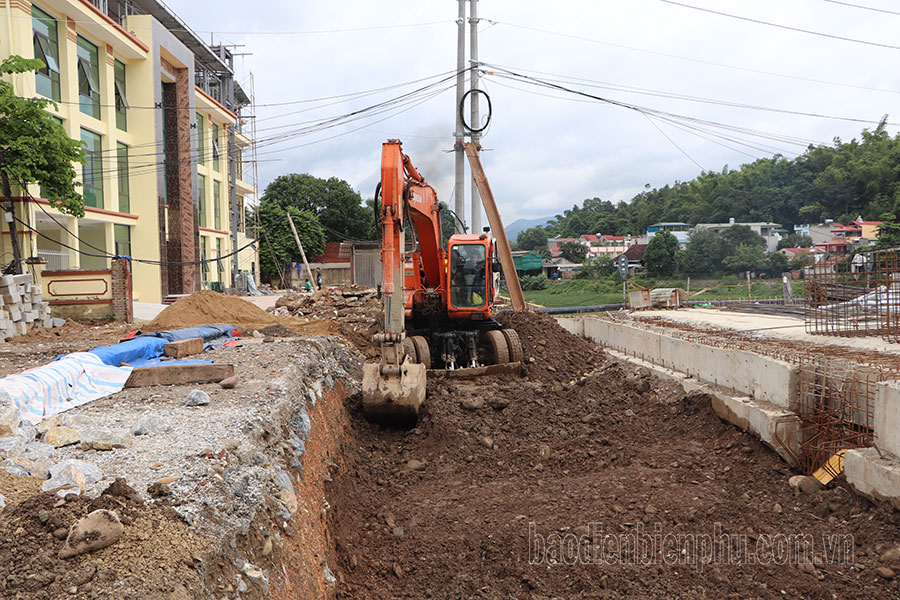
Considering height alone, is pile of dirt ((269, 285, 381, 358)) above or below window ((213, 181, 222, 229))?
below

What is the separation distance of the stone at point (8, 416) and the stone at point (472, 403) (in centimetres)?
568

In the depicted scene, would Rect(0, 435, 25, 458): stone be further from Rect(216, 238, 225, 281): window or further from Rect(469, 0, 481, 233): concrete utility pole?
Rect(216, 238, 225, 281): window

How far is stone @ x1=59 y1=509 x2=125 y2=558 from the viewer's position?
3.14 meters

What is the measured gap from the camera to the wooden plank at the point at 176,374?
25.4 ft

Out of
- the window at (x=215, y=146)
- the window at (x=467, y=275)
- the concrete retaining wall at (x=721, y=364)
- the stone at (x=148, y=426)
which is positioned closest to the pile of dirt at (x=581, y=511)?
the concrete retaining wall at (x=721, y=364)

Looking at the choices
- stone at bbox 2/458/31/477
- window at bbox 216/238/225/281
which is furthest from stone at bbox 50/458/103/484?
→ window at bbox 216/238/225/281

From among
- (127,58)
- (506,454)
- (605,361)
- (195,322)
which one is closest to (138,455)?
(506,454)

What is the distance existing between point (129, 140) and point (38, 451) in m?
23.9

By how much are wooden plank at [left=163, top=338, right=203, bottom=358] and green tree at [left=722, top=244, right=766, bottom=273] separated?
3507 cm

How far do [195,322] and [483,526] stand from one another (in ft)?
40.6

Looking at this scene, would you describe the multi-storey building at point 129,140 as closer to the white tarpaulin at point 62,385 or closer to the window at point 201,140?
the window at point 201,140

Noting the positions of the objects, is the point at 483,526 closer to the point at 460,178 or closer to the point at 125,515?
the point at 125,515

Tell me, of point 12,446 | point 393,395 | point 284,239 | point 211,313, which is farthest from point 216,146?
point 12,446

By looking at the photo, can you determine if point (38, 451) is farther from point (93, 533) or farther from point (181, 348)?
point (181, 348)
